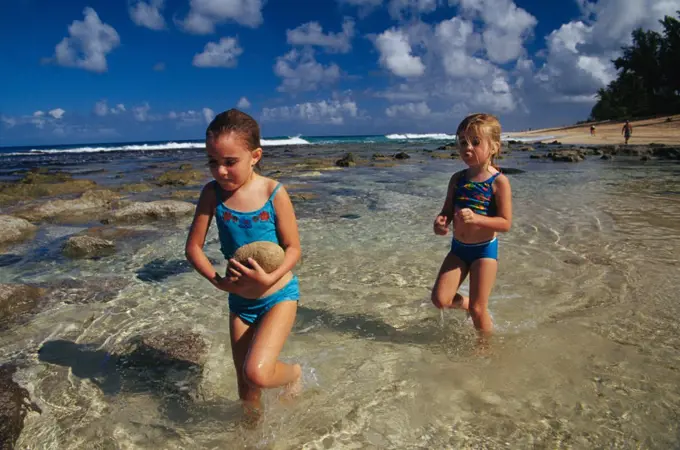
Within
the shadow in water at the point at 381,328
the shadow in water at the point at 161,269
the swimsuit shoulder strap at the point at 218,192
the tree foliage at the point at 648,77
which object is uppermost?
the tree foliage at the point at 648,77

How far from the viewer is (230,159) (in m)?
2.89

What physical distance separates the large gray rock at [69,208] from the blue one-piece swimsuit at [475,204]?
9.51 metres

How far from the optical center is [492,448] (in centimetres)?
271

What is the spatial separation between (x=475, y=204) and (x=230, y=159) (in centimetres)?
230

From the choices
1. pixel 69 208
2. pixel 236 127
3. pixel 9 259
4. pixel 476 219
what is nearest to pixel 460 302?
pixel 476 219

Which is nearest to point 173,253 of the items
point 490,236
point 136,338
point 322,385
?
point 136,338

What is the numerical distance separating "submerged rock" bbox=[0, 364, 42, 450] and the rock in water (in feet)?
5.97

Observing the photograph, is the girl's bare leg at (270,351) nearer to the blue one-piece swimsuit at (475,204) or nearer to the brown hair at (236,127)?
the brown hair at (236,127)

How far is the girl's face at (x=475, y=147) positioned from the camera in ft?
12.8

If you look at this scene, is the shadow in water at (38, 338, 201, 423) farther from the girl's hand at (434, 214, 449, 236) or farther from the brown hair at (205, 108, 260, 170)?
the girl's hand at (434, 214, 449, 236)

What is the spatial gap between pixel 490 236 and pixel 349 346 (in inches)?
63.6

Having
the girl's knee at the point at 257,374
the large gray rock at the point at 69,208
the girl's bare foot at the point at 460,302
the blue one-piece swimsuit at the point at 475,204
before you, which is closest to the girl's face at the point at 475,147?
the blue one-piece swimsuit at the point at 475,204

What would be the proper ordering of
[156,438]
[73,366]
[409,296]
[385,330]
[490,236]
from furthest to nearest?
[409,296] < [385,330] < [490,236] < [73,366] < [156,438]

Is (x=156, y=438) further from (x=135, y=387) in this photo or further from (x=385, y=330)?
(x=385, y=330)
